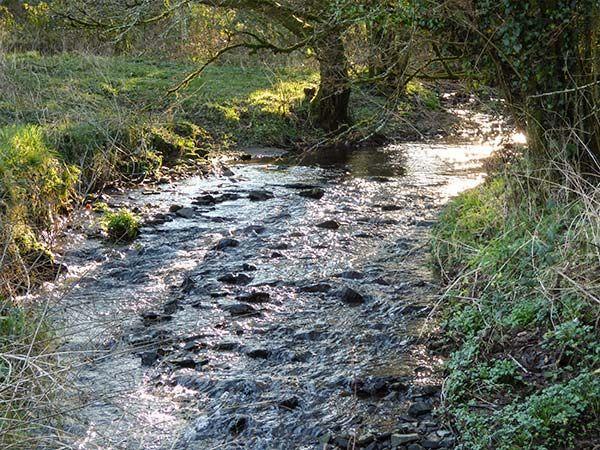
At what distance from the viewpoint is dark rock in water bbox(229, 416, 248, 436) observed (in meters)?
5.32

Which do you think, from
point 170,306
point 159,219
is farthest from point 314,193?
point 170,306

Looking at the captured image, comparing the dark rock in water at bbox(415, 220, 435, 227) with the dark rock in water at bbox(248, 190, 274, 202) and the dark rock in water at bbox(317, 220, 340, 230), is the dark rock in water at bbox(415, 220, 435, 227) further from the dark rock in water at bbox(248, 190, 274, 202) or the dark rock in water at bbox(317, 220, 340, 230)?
the dark rock in water at bbox(248, 190, 274, 202)

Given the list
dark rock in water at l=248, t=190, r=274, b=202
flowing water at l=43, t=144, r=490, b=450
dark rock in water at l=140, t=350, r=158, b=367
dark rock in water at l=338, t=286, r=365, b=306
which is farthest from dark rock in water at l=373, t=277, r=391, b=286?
dark rock in water at l=248, t=190, r=274, b=202

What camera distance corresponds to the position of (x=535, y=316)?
579 centimetres

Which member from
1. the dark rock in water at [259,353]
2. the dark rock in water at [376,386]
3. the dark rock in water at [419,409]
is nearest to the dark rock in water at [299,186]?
the dark rock in water at [259,353]

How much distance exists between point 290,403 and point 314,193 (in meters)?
6.59

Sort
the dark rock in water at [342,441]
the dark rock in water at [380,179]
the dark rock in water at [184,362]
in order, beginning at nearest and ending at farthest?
1. the dark rock in water at [342,441]
2. the dark rock in water at [184,362]
3. the dark rock in water at [380,179]

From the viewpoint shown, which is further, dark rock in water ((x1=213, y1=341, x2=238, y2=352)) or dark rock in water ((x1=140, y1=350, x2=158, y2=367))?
dark rock in water ((x1=213, y1=341, x2=238, y2=352))

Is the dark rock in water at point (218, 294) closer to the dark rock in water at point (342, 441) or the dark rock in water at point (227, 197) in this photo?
the dark rock in water at point (342, 441)

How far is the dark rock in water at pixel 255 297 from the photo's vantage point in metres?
7.71

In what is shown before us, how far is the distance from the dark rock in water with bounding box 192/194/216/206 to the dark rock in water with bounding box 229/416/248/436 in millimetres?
6429

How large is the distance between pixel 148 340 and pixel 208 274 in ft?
5.87

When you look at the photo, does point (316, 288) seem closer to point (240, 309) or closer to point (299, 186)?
point (240, 309)

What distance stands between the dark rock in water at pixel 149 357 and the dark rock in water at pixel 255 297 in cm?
139
